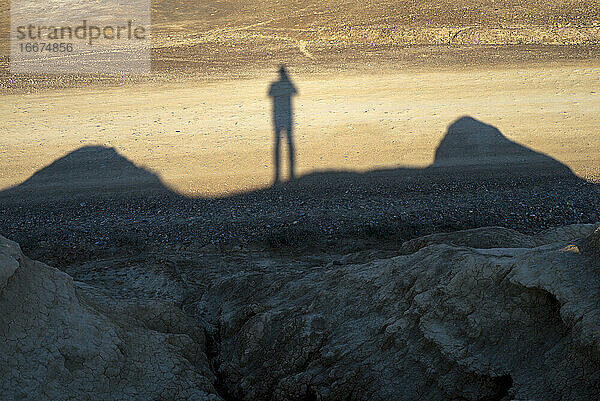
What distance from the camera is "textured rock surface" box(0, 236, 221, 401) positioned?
11.5 ft

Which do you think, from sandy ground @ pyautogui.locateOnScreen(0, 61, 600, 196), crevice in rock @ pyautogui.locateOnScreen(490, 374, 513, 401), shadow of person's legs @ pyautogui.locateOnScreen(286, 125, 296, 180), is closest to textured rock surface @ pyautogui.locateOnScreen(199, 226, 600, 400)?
crevice in rock @ pyautogui.locateOnScreen(490, 374, 513, 401)

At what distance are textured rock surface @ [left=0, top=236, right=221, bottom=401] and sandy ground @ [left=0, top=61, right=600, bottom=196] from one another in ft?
16.0

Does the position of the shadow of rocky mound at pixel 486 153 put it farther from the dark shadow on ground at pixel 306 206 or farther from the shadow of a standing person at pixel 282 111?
the shadow of a standing person at pixel 282 111

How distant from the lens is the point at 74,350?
3770 millimetres

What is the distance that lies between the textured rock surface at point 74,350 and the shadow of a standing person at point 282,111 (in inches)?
206

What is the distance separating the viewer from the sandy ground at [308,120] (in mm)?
9883

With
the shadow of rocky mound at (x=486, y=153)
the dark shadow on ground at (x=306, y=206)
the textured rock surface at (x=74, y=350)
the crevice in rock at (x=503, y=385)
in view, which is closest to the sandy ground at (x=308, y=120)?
the shadow of rocky mound at (x=486, y=153)

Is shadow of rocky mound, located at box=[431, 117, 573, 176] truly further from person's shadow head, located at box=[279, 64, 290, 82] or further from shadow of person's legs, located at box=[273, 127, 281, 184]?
person's shadow head, located at box=[279, 64, 290, 82]

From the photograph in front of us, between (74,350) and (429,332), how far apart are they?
101 inches

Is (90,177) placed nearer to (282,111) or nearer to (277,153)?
(277,153)

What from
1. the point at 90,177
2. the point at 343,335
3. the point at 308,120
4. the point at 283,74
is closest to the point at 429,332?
the point at 343,335

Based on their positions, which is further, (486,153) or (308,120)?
(308,120)

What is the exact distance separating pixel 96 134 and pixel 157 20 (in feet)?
39.9

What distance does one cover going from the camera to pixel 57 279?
417 cm
